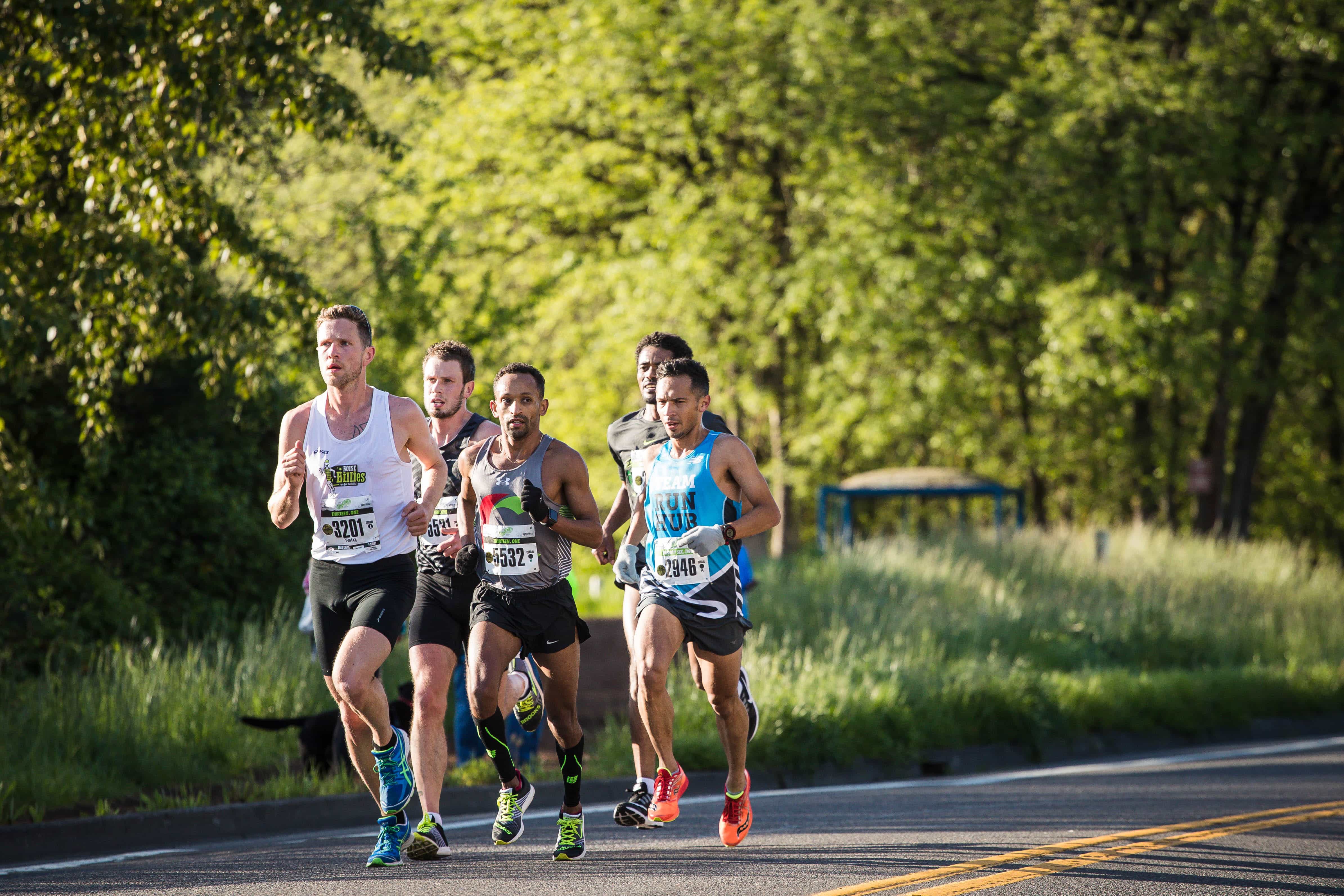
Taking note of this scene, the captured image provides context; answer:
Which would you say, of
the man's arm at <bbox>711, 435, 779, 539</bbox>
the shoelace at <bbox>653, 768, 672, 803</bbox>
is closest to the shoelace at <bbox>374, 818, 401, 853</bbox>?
the shoelace at <bbox>653, 768, 672, 803</bbox>

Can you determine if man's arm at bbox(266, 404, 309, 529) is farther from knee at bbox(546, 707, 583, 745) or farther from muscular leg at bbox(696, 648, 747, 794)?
muscular leg at bbox(696, 648, 747, 794)

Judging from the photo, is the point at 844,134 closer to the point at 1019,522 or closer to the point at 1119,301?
the point at 1119,301

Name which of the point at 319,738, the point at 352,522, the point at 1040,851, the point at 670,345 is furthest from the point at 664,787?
the point at 319,738

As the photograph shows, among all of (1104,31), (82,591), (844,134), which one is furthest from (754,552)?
(82,591)

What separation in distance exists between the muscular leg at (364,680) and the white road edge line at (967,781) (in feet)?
5.10

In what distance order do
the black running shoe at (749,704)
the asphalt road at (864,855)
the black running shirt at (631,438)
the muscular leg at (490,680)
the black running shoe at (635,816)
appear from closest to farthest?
the asphalt road at (864,855) → the muscular leg at (490,680) → the black running shoe at (635,816) → the black running shoe at (749,704) → the black running shirt at (631,438)

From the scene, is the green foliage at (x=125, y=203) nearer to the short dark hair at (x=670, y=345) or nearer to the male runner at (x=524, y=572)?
the short dark hair at (x=670, y=345)

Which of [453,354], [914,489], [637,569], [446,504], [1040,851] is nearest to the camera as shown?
[1040,851]

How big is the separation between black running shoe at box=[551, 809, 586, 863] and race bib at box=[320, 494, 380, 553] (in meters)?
1.48

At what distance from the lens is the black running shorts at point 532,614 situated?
6.74m

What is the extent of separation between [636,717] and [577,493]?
1544mm

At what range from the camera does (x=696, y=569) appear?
22.2 ft

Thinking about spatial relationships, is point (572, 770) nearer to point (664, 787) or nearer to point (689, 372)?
point (664, 787)

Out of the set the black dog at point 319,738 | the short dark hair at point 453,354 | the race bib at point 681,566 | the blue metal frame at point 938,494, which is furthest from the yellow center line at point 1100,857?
the blue metal frame at point 938,494
